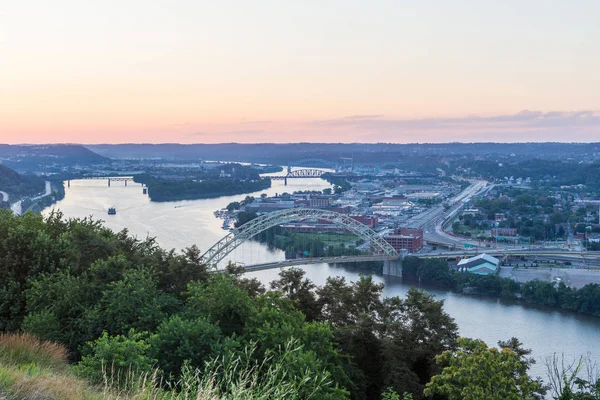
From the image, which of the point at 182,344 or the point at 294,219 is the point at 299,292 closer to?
the point at 182,344

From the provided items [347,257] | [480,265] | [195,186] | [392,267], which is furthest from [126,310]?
[195,186]

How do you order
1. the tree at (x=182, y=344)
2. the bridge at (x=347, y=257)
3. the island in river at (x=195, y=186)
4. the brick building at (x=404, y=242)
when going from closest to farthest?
the tree at (x=182, y=344), the bridge at (x=347, y=257), the brick building at (x=404, y=242), the island in river at (x=195, y=186)

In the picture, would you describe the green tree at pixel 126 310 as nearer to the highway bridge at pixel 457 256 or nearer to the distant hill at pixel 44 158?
the highway bridge at pixel 457 256

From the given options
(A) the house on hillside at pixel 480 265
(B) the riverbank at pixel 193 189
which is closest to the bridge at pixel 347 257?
(A) the house on hillside at pixel 480 265

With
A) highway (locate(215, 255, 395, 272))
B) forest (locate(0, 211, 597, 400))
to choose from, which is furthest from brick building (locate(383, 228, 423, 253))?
forest (locate(0, 211, 597, 400))

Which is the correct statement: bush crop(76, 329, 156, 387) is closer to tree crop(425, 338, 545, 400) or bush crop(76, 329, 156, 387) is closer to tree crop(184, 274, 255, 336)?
tree crop(184, 274, 255, 336)

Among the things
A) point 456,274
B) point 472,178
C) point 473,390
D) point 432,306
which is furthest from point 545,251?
point 472,178
